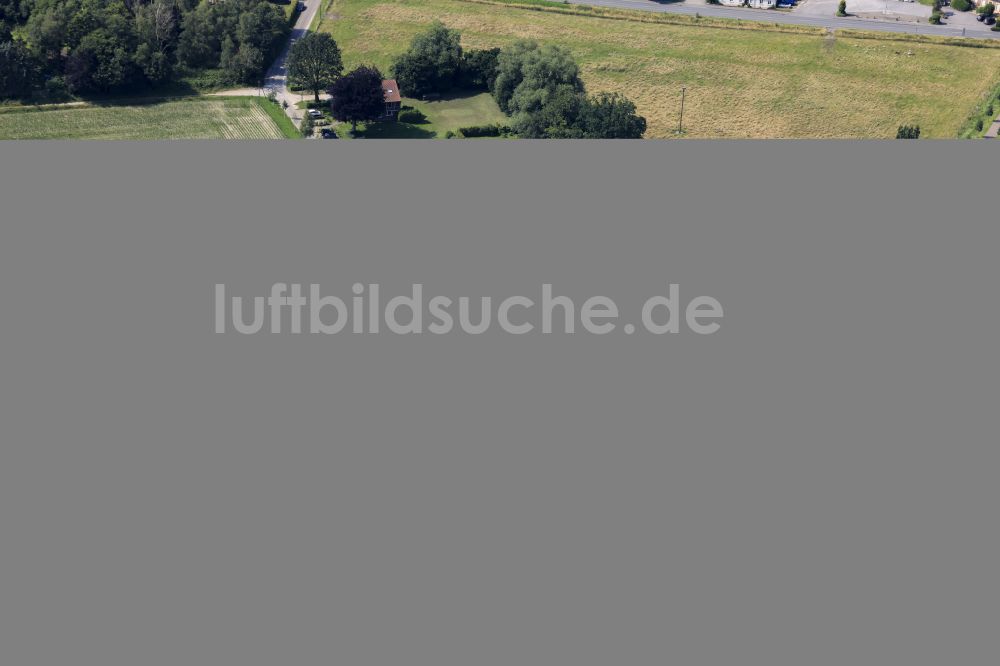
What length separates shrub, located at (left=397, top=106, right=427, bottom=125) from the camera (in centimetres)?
6006

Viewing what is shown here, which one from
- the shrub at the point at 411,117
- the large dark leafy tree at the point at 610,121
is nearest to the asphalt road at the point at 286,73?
the shrub at the point at 411,117

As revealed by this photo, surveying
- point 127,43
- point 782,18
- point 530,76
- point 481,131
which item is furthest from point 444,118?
point 782,18

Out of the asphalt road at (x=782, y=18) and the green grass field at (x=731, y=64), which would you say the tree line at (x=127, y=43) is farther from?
the asphalt road at (x=782, y=18)

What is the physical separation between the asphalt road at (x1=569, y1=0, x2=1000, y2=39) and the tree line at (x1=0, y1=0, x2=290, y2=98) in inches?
891

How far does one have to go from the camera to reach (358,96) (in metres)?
56.4

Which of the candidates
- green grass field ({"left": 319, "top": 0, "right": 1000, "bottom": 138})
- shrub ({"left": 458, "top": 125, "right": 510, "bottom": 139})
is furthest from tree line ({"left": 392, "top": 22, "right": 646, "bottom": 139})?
green grass field ({"left": 319, "top": 0, "right": 1000, "bottom": 138})

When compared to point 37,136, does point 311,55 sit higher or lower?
higher

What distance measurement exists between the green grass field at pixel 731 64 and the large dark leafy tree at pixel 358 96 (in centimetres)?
1059

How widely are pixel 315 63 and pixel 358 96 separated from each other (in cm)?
535

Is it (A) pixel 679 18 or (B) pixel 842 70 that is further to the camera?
(A) pixel 679 18

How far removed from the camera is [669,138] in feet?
194

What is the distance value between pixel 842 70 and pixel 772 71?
13.2ft

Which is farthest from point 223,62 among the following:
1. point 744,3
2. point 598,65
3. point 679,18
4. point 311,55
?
point 744,3

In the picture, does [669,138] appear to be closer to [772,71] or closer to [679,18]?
[772,71]
